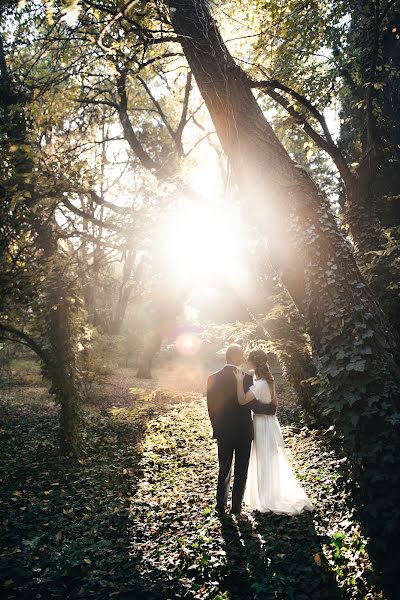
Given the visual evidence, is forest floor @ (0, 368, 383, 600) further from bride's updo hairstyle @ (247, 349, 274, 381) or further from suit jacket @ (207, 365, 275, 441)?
bride's updo hairstyle @ (247, 349, 274, 381)

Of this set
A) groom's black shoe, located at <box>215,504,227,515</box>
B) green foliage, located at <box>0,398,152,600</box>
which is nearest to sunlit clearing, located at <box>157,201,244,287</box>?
green foliage, located at <box>0,398,152,600</box>

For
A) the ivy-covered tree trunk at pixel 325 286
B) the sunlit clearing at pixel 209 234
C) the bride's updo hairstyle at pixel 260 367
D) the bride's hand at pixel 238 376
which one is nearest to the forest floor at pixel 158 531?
the ivy-covered tree trunk at pixel 325 286

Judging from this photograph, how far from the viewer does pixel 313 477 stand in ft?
19.2

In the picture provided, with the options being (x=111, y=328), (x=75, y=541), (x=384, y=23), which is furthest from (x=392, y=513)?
(x=111, y=328)

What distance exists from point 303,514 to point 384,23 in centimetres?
1003

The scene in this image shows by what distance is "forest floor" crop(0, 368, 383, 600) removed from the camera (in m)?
3.63

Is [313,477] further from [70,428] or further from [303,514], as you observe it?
[70,428]

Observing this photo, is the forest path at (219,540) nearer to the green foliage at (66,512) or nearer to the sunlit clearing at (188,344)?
the green foliage at (66,512)

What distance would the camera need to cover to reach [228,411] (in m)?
5.02

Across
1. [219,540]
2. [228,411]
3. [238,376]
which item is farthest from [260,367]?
[219,540]

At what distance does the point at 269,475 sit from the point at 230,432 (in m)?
0.86

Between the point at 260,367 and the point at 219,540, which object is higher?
the point at 260,367

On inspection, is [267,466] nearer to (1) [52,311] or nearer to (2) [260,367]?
(2) [260,367]

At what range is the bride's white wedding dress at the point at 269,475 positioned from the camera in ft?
16.3
